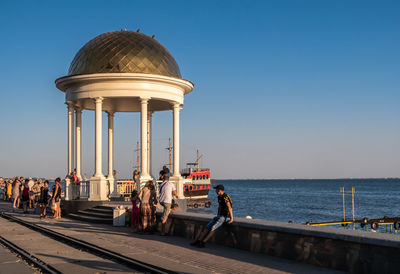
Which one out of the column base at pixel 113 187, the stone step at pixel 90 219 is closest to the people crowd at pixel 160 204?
the stone step at pixel 90 219

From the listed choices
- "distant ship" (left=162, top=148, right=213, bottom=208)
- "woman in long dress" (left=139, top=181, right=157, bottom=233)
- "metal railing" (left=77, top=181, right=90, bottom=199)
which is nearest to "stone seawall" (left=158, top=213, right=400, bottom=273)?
"woman in long dress" (left=139, top=181, right=157, bottom=233)

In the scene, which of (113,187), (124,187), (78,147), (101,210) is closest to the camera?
(101,210)

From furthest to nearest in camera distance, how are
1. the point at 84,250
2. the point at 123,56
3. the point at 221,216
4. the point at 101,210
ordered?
1. the point at 123,56
2. the point at 101,210
3. the point at 84,250
4. the point at 221,216

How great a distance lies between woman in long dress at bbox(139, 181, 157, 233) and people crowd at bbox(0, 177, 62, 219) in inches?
258

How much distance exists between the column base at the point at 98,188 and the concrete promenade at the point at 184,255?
6.26m

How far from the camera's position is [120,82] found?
2106 cm

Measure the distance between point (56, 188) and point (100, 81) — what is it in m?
5.30

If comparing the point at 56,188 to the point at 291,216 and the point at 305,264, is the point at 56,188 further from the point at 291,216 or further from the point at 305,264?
the point at 291,216

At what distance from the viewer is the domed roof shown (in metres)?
21.5

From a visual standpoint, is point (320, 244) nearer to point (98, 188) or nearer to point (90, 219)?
point (90, 219)

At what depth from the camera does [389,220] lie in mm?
38062

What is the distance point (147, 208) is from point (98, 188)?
24.8 feet

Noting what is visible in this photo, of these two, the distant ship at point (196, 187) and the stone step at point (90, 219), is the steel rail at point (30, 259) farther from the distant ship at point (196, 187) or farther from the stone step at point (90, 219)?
the distant ship at point (196, 187)

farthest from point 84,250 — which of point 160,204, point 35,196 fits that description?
point 35,196
